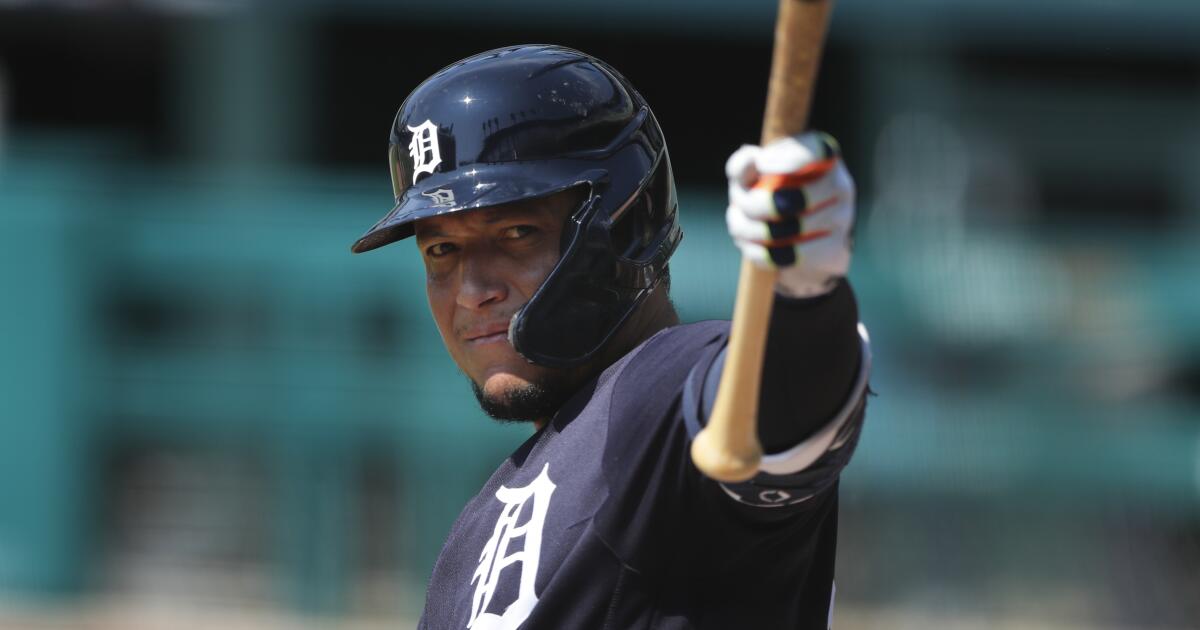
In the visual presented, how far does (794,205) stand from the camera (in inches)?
62.5

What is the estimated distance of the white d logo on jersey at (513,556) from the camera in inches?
84.2

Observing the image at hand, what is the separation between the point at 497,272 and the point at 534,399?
20cm

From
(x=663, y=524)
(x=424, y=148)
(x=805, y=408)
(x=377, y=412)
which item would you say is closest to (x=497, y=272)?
(x=424, y=148)

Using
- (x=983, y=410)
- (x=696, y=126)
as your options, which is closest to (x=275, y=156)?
(x=696, y=126)

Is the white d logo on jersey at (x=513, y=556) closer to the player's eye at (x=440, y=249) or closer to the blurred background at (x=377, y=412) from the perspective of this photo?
the player's eye at (x=440, y=249)

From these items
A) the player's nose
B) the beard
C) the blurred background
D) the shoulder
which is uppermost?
the shoulder

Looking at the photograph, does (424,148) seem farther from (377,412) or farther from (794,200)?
(377,412)

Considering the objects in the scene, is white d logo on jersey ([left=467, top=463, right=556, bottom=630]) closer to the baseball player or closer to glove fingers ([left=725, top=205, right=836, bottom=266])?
the baseball player

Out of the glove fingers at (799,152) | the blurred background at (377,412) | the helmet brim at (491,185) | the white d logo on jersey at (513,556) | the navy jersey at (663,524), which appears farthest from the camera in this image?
the blurred background at (377,412)

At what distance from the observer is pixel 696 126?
10.9 meters

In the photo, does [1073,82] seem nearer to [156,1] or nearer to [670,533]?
[156,1]


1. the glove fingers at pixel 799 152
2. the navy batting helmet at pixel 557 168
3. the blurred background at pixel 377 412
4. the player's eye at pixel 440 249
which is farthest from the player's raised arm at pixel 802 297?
the blurred background at pixel 377 412

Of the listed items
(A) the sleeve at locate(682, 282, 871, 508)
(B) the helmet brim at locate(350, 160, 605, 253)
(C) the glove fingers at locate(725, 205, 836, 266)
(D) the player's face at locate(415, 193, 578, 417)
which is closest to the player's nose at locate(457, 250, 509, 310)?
(D) the player's face at locate(415, 193, 578, 417)

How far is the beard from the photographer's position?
2.49m
